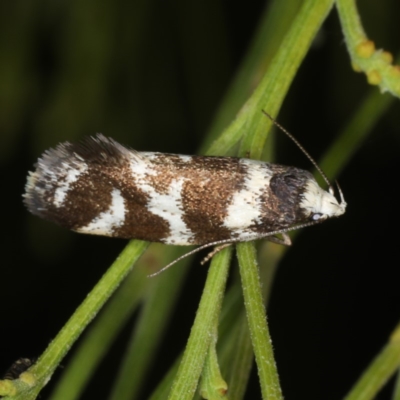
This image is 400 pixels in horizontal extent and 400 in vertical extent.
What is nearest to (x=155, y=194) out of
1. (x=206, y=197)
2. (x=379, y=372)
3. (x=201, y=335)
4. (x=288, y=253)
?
(x=206, y=197)

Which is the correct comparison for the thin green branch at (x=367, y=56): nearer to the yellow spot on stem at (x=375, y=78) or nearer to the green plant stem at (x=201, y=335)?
the yellow spot on stem at (x=375, y=78)

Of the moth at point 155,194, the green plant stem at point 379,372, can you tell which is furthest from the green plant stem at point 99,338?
the green plant stem at point 379,372

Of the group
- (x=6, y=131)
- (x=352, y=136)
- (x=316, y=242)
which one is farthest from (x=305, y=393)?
(x=6, y=131)

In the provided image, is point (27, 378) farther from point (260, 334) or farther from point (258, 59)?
point (258, 59)

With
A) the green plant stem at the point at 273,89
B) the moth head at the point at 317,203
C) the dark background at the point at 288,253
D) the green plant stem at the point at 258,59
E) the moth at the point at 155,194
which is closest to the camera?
the green plant stem at the point at 273,89

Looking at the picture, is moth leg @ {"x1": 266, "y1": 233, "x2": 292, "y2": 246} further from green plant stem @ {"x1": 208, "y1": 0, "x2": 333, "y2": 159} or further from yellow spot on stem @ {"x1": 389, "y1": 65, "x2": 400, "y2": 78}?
yellow spot on stem @ {"x1": 389, "y1": 65, "x2": 400, "y2": 78}

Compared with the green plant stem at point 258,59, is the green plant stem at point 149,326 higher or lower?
lower

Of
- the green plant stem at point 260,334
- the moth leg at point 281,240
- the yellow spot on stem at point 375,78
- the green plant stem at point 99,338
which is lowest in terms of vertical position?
the green plant stem at point 99,338

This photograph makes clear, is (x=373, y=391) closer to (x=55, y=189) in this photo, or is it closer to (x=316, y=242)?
(x=55, y=189)
